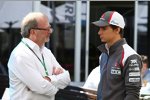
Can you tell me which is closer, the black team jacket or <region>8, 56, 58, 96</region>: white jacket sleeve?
the black team jacket

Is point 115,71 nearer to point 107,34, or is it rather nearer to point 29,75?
point 107,34

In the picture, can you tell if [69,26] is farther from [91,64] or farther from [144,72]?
[144,72]

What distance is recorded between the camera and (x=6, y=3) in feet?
33.8

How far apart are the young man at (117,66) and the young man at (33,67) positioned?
0.44m

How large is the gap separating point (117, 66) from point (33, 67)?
69 cm

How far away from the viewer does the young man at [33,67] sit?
365 cm

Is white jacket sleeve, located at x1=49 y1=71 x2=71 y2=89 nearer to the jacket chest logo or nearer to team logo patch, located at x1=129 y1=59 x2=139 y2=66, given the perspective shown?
the jacket chest logo

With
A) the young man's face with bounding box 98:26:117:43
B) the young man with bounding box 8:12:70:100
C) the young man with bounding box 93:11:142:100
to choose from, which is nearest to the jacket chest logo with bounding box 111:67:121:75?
the young man with bounding box 93:11:142:100

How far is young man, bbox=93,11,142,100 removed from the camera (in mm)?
3371

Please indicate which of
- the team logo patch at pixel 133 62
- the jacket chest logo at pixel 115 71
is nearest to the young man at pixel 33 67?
the jacket chest logo at pixel 115 71

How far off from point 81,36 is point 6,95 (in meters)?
6.55

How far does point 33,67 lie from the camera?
12.1 ft

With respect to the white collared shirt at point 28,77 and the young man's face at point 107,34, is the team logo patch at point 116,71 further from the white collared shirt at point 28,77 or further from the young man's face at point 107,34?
the white collared shirt at point 28,77

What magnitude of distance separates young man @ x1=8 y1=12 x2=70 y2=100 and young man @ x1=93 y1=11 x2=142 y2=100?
0.44 m
